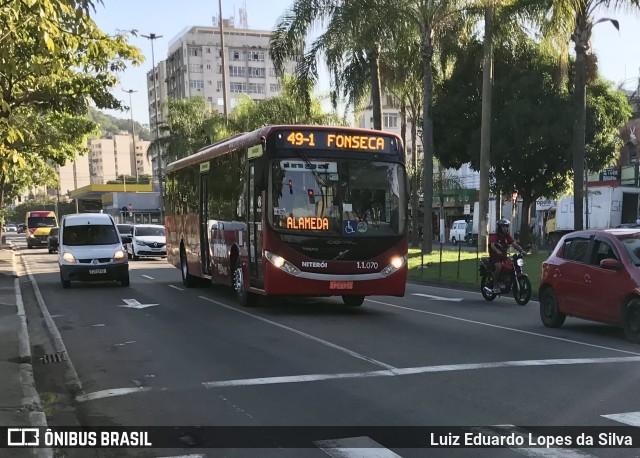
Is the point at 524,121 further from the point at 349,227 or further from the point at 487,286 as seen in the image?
the point at 349,227

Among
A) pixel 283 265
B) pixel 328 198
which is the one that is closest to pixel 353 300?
pixel 283 265

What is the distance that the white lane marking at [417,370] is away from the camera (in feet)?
25.1

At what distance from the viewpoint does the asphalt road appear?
6.13m

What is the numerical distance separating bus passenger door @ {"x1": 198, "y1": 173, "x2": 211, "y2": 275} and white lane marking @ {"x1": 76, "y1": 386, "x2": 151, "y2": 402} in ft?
31.9

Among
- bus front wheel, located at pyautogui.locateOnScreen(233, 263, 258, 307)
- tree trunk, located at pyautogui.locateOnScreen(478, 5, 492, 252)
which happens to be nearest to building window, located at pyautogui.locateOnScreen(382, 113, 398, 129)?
tree trunk, located at pyautogui.locateOnScreen(478, 5, 492, 252)

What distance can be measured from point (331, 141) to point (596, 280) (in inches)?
213

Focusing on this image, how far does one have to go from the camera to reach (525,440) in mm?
5496

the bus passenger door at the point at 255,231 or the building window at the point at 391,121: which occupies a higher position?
the building window at the point at 391,121

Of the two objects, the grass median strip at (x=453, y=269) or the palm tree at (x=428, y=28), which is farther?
the palm tree at (x=428, y=28)

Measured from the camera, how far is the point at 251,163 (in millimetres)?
13664

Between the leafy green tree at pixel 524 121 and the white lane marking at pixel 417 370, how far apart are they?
21.8m

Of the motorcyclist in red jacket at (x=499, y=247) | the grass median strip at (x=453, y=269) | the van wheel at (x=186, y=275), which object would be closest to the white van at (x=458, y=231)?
the grass median strip at (x=453, y=269)

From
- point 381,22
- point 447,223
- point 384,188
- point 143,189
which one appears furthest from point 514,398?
point 143,189

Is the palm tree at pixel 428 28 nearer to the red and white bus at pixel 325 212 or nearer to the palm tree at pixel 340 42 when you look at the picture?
the palm tree at pixel 340 42
